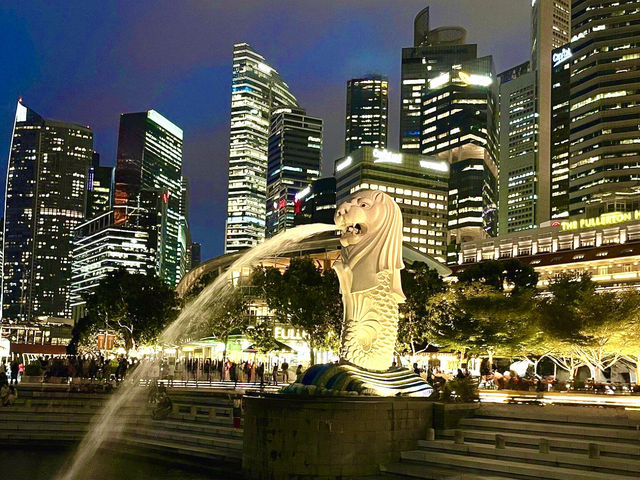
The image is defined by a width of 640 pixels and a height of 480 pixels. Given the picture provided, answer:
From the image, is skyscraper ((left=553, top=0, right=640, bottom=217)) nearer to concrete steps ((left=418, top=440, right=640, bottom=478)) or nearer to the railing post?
concrete steps ((left=418, top=440, right=640, bottom=478))

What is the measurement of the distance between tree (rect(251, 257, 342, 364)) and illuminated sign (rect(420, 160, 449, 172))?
12711 cm

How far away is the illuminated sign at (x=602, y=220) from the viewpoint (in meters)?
99.8

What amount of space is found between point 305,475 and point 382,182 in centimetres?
14533

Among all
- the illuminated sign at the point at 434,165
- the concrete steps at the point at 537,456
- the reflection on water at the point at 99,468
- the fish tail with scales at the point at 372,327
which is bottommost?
the reflection on water at the point at 99,468

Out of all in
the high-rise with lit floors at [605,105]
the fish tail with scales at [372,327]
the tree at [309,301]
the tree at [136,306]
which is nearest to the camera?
the fish tail with scales at [372,327]

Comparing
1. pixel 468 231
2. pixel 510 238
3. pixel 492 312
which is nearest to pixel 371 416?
pixel 492 312

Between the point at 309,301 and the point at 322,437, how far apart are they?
2712cm

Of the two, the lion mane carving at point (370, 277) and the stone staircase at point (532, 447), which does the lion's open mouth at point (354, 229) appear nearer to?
the lion mane carving at point (370, 277)

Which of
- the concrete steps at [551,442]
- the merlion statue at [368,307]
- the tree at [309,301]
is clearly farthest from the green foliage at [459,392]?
the tree at [309,301]

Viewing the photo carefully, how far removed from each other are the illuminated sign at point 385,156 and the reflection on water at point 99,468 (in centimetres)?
13964

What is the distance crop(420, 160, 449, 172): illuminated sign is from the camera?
17068 cm

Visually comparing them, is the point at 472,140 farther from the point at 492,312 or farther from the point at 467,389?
the point at 467,389

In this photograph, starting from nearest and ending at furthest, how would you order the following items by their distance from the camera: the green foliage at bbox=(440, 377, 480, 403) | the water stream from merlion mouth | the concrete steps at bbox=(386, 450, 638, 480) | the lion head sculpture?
the concrete steps at bbox=(386, 450, 638, 480) < the green foliage at bbox=(440, 377, 480, 403) < the lion head sculpture < the water stream from merlion mouth

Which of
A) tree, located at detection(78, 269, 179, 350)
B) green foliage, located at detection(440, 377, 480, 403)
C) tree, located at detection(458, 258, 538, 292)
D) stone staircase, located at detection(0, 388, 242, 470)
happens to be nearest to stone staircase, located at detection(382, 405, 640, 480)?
green foliage, located at detection(440, 377, 480, 403)
